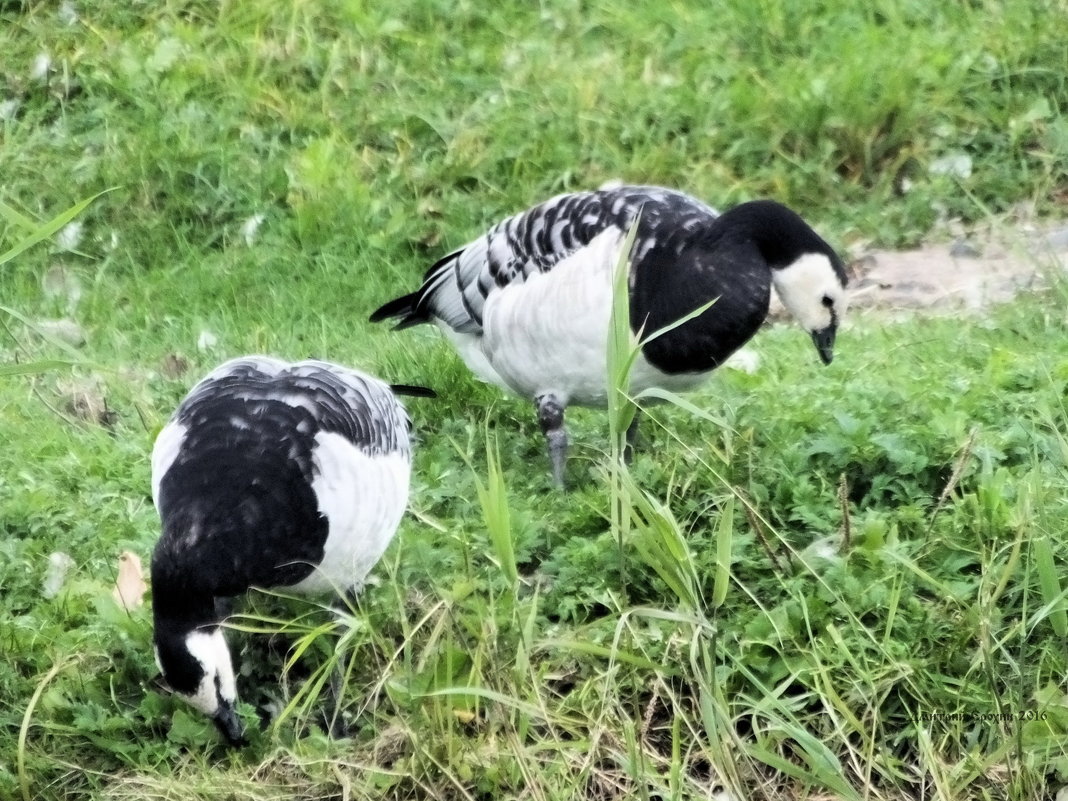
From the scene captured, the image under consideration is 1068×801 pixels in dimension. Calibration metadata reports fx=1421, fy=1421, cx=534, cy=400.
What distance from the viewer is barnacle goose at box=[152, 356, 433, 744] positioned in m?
3.61

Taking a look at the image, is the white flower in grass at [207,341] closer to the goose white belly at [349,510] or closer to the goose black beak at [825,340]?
the goose white belly at [349,510]

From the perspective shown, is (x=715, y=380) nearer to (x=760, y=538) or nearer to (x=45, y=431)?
(x=760, y=538)

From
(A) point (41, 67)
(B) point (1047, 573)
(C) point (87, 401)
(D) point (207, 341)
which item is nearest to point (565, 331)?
(B) point (1047, 573)

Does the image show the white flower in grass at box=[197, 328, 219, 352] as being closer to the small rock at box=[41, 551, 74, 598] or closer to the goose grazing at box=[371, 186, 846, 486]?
the goose grazing at box=[371, 186, 846, 486]

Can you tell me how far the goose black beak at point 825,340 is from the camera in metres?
4.86

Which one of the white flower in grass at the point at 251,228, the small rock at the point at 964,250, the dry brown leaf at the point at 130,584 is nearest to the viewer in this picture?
the dry brown leaf at the point at 130,584

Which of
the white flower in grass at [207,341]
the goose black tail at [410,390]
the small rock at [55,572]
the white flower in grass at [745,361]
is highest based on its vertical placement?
the goose black tail at [410,390]

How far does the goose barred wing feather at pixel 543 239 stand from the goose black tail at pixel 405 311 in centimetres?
9

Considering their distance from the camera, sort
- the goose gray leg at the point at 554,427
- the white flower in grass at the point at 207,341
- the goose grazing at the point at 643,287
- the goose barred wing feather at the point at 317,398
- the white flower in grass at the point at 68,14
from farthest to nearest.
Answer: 1. the white flower in grass at the point at 68,14
2. the white flower in grass at the point at 207,341
3. the goose gray leg at the point at 554,427
4. the goose grazing at the point at 643,287
5. the goose barred wing feather at the point at 317,398

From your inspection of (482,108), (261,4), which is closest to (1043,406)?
(482,108)

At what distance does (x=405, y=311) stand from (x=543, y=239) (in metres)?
1.04

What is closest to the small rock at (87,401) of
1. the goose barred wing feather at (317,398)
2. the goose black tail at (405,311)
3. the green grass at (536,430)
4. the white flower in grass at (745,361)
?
the green grass at (536,430)

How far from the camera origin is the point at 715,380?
5.34m

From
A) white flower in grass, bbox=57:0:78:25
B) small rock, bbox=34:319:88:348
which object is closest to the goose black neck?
small rock, bbox=34:319:88:348
